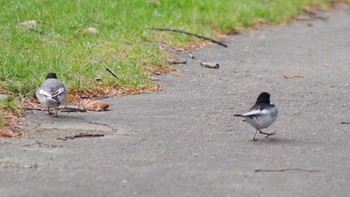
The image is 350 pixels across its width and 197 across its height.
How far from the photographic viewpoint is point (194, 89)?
32.4ft

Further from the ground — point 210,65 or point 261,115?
point 261,115

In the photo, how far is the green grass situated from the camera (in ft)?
31.2

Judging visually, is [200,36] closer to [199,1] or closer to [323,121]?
[199,1]

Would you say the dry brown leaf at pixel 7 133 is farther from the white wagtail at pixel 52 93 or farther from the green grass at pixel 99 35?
the green grass at pixel 99 35

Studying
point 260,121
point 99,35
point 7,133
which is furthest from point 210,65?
point 7,133

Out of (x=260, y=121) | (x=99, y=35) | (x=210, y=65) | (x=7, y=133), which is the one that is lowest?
(x=210, y=65)

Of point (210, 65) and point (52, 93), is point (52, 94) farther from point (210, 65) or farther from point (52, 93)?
point (210, 65)

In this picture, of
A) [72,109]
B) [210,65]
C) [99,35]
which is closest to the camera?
[72,109]

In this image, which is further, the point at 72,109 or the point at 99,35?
the point at 99,35

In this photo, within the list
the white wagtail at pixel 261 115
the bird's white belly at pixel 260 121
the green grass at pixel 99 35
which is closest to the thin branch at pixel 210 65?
the green grass at pixel 99 35

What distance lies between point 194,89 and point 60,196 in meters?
4.54

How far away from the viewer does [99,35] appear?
38.4 feet

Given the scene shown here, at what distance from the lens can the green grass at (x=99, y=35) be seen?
31.2 ft

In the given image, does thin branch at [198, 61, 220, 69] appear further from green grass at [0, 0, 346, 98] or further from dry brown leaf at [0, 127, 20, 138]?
dry brown leaf at [0, 127, 20, 138]
